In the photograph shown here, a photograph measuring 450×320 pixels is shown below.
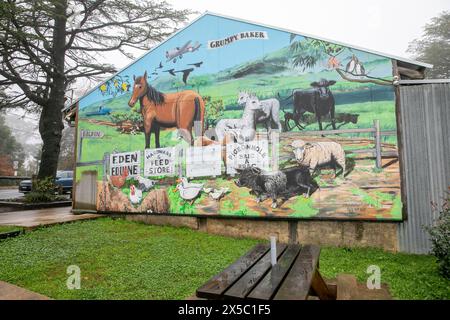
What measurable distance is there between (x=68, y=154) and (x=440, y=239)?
4805 cm

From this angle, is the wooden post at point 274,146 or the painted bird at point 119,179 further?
the painted bird at point 119,179

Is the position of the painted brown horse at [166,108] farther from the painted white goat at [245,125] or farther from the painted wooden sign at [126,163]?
the painted white goat at [245,125]

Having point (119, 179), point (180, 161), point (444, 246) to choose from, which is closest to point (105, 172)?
point (119, 179)

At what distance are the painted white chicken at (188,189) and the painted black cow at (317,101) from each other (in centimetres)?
331

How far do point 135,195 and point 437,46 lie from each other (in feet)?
111

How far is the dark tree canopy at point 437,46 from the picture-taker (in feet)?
95.7

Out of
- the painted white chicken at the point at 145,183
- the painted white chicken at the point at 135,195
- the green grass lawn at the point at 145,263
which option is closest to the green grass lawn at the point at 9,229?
the green grass lawn at the point at 145,263

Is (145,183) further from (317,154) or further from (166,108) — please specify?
(317,154)

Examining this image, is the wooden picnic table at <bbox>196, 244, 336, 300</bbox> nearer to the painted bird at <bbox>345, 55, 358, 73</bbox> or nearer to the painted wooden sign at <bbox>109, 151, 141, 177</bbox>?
the painted bird at <bbox>345, 55, 358, 73</bbox>

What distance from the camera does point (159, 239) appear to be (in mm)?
7352

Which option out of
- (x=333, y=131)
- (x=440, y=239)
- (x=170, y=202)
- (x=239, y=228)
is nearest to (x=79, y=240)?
(x=170, y=202)

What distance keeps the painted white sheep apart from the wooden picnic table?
12.2ft
